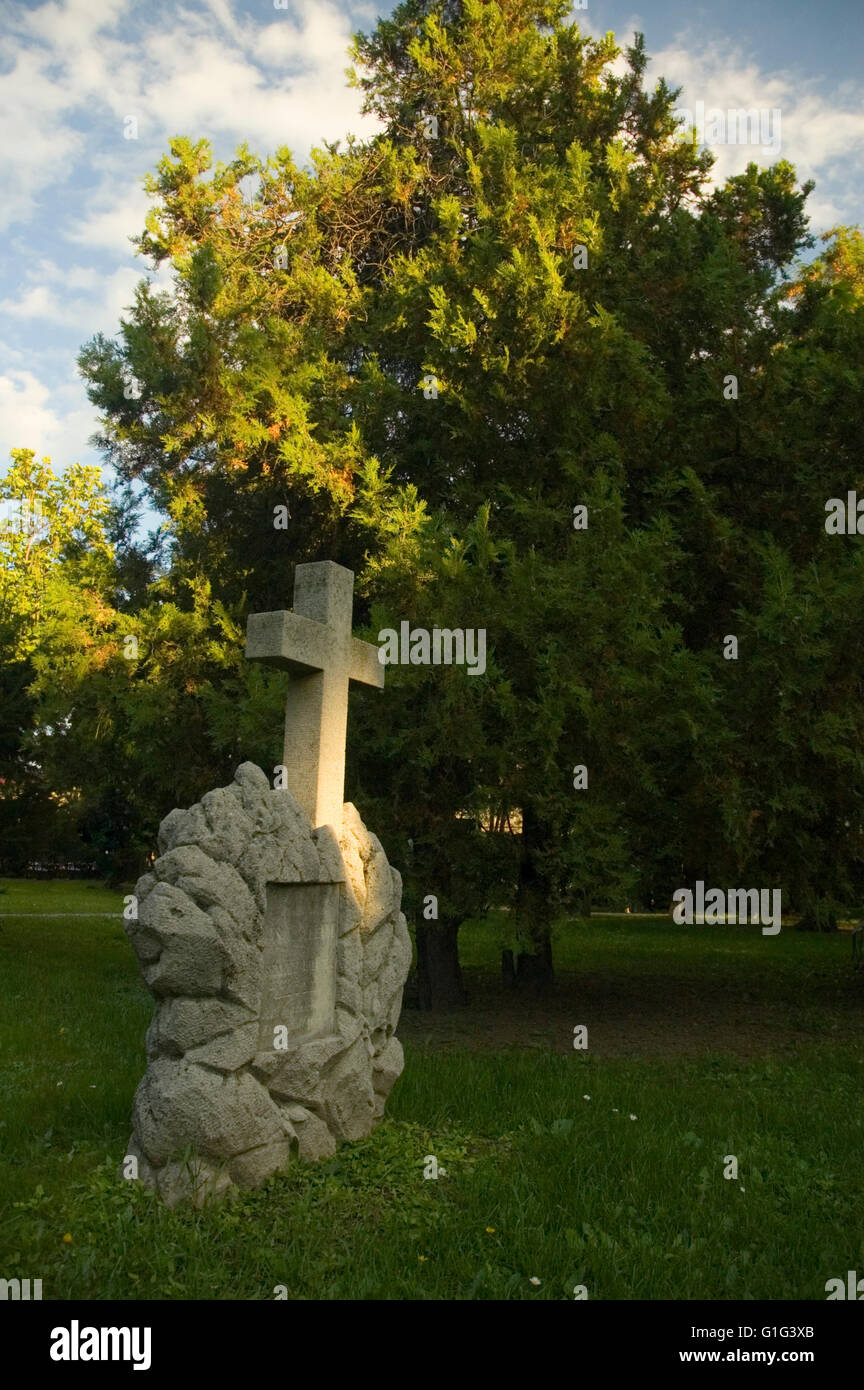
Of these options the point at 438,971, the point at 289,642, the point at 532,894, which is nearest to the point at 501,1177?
the point at 289,642

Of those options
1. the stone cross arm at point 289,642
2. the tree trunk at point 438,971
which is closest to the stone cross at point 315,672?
the stone cross arm at point 289,642

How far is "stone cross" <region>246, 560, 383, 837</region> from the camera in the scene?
19.5 ft

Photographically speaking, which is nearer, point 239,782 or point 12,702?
point 239,782

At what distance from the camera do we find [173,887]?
4816 mm

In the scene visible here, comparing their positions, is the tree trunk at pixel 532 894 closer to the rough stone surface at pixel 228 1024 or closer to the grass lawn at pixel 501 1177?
the grass lawn at pixel 501 1177

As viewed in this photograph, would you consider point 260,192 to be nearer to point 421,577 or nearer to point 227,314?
point 227,314

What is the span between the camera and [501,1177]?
17.1 feet

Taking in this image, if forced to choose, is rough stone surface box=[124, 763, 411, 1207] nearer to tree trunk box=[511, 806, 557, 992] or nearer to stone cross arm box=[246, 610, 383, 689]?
stone cross arm box=[246, 610, 383, 689]

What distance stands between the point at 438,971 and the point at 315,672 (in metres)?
5.70

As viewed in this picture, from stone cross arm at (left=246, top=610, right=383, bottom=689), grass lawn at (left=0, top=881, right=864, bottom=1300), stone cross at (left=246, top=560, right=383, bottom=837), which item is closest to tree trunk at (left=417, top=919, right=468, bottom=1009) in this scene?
grass lawn at (left=0, top=881, right=864, bottom=1300)

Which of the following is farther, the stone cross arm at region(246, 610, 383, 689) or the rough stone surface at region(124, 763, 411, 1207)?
the stone cross arm at region(246, 610, 383, 689)

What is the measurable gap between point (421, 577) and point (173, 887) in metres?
4.92
